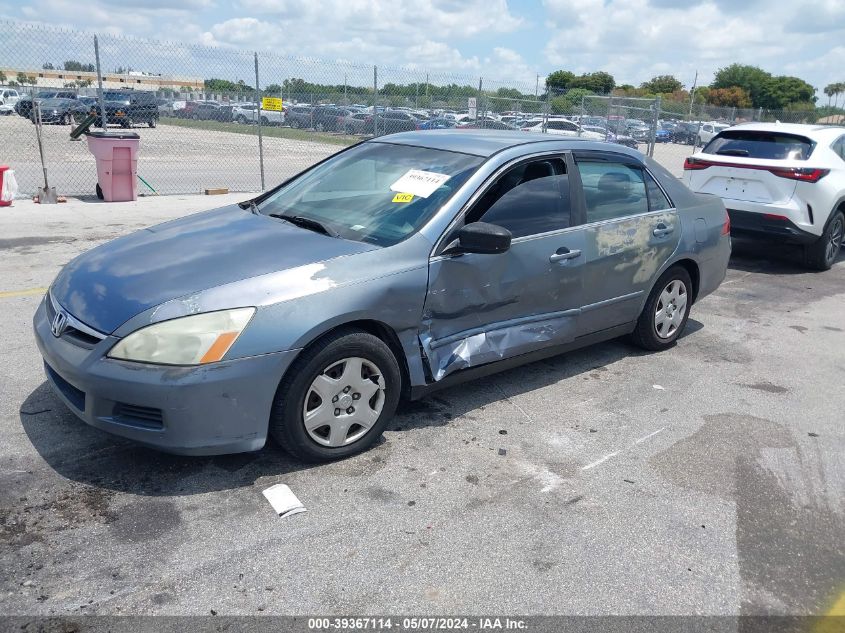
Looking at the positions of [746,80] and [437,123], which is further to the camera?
[746,80]

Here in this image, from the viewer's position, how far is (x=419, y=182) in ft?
13.8

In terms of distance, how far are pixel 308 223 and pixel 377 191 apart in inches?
19.0

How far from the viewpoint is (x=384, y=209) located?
4121mm

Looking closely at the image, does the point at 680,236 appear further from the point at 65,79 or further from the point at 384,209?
the point at 65,79

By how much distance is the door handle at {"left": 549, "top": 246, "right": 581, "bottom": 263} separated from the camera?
4.42 m

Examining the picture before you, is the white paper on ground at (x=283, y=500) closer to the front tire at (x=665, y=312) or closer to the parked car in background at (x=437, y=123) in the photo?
the front tire at (x=665, y=312)

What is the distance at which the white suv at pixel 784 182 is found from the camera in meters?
8.38

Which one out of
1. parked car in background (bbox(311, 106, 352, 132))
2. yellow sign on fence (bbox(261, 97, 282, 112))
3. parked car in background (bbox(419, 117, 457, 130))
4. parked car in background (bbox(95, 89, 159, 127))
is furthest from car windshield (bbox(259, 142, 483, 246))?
parked car in background (bbox(311, 106, 352, 132))

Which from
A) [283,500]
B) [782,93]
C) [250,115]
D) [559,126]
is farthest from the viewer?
[782,93]

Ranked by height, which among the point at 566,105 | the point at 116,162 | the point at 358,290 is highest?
the point at 566,105

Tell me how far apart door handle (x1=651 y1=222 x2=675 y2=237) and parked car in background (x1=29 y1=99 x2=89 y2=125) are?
24.4m

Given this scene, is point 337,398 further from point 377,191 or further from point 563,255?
point 563,255

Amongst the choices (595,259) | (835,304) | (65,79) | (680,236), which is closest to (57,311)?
(595,259)

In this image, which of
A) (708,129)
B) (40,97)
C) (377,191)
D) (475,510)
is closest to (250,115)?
(40,97)
